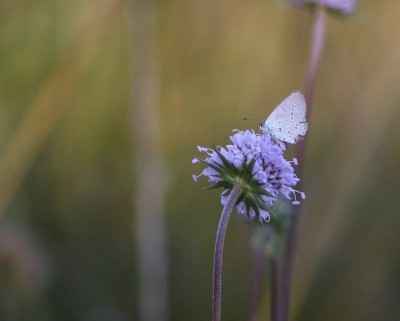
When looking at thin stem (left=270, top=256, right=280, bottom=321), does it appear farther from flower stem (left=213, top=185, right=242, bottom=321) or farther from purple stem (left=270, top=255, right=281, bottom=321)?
flower stem (left=213, top=185, right=242, bottom=321)

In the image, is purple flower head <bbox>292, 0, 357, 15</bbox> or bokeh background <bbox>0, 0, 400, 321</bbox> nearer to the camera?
purple flower head <bbox>292, 0, 357, 15</bbox>

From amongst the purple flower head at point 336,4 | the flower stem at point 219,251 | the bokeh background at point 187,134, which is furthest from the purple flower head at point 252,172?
the bokeh background at point 187,134

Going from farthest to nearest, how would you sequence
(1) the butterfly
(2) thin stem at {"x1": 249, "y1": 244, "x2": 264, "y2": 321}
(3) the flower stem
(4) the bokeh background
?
1. (4) the bokeh background
2. (2) thin stem at {"x1": 249, "y1": 244, "x2": 264, "y2": 321}
3. (1) the butterfly
4. (3) the flower stem

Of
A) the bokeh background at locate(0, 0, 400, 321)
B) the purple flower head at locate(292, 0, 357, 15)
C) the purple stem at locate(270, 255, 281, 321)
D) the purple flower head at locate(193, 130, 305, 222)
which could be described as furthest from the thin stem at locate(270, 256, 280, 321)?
the bokeh background at locate(0, 0, 400, 321)

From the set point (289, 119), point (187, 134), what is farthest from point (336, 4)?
point (187, 134)

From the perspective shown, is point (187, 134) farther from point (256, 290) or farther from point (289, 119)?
point (289, 119)
